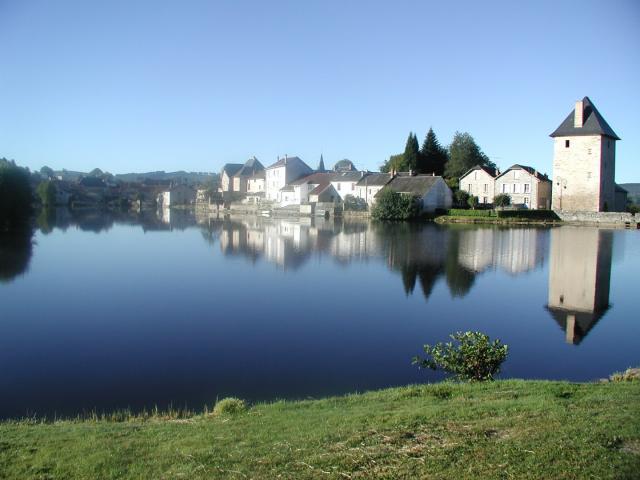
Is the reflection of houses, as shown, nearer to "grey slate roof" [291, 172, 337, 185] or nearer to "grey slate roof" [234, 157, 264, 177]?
"grey slate roof" [291, 172, 337, 185]

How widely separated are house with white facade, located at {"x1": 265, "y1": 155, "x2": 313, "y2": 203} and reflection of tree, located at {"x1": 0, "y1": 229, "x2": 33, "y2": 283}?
124 ft

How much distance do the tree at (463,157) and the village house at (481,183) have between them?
283 inches

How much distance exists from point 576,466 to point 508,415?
1.39 m

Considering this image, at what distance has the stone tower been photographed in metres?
46.6

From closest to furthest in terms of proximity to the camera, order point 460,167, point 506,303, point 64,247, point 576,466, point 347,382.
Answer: point 576,466, point 347,382, point 506,303, point 64,247, point 460,167

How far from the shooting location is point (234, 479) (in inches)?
164

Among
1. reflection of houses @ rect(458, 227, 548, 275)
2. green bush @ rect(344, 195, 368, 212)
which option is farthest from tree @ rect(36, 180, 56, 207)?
reflection of houses @ rect(458, 227, 548, 275)

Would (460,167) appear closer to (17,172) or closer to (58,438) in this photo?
(17,172)

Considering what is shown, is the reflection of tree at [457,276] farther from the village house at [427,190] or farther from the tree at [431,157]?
the tree at [431,157]

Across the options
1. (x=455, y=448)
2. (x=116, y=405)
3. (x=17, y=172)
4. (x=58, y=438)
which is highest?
(x=17, y=172)

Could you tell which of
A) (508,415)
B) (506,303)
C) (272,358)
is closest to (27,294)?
(272,358)

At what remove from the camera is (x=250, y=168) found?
8462 centimetres

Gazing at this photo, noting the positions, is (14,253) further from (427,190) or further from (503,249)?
(427,190)

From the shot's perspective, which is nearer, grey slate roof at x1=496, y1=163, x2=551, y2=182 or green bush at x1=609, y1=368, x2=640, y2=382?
green bush at x1=609, y1=368, x2=640, y2=382
